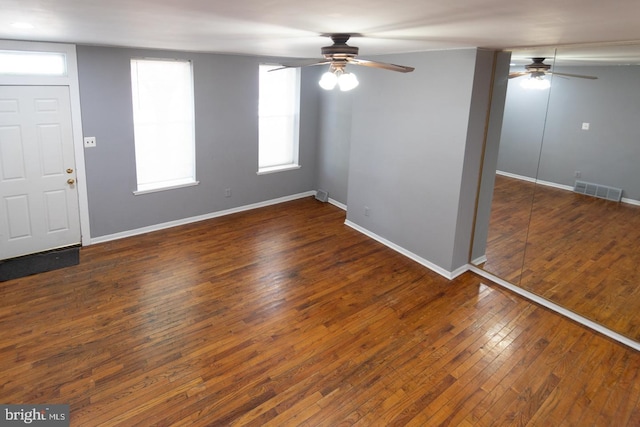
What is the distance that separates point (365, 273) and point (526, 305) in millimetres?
1648

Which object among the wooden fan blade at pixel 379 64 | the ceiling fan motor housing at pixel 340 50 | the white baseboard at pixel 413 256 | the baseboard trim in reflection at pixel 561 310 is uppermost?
the ceiling fan motor housing at pixel 340 50

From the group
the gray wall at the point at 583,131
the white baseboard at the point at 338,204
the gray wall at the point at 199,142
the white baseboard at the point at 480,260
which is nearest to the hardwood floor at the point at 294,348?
the white baseboard at the point at 480,260

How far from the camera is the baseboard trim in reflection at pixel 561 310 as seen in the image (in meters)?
3.45

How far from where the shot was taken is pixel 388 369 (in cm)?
312

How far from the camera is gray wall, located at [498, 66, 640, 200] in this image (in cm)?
341

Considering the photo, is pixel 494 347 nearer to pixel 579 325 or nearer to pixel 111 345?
pixel 579 325

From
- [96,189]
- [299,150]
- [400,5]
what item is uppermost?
[400,5]

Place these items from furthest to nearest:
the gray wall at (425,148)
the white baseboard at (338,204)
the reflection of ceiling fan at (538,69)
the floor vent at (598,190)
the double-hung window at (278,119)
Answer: the white baseboard at (338,204) < the double-hung window at (278,119) < the gray wall at (425,148) < the reflection of ceiling fan at (538,69) < the floor vent at (598,190)

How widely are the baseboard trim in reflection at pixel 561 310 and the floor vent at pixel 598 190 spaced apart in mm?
1104

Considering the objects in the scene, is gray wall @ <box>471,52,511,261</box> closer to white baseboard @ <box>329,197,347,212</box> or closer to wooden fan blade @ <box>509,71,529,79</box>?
wooden fan blade @ <box>509,71,529,79</box>

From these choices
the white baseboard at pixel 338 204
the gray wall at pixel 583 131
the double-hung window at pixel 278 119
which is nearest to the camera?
the gray wall at pixel 583 131

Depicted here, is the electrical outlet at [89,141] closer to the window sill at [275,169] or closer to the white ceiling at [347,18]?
the white ceiling at [347,18]

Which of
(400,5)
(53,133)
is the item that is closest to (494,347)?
(400,5)

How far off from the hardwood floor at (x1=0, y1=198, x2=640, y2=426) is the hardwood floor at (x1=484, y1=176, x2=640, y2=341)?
0.28 meters
